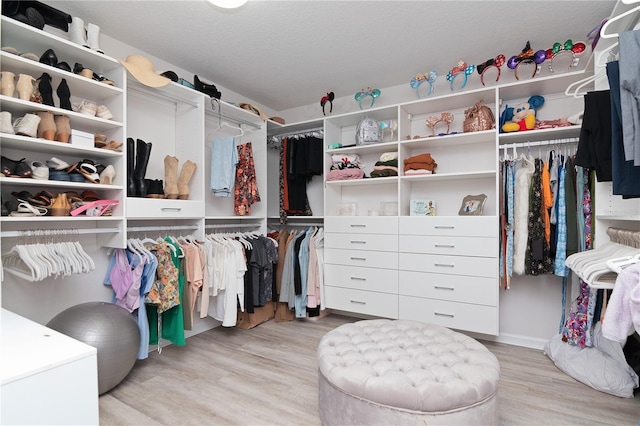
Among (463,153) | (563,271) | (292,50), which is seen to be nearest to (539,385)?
(563,271)

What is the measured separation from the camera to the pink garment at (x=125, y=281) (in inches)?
90.9

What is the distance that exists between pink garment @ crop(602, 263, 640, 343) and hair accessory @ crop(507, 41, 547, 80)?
1.99 metres

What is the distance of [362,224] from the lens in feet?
10.8

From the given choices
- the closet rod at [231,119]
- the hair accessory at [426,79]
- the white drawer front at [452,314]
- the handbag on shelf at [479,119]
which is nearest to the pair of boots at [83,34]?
the closet rod at [231,119]

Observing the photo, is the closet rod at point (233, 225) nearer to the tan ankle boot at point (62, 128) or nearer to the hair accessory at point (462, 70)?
the tan ankle boot at point (62, 128)

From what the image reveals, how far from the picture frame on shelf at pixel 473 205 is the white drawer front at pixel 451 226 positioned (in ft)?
0.67

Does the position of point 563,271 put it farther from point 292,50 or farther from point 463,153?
point 292,50

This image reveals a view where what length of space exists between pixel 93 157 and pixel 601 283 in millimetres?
3224

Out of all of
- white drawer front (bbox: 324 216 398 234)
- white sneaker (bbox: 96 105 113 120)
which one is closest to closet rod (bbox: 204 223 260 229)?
white drawer front (bbox: 324 216 398 234)

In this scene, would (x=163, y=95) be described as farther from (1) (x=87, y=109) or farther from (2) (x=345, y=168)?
(2) (x=345, y=168)

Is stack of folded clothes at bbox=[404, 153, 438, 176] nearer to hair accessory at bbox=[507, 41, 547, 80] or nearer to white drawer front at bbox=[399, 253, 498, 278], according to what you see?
white drawer front at bbox=[399, 253, 498, 278]

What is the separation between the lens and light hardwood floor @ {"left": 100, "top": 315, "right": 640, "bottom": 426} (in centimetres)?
185

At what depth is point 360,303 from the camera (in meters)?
3.29

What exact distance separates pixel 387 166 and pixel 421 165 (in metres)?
0.33
